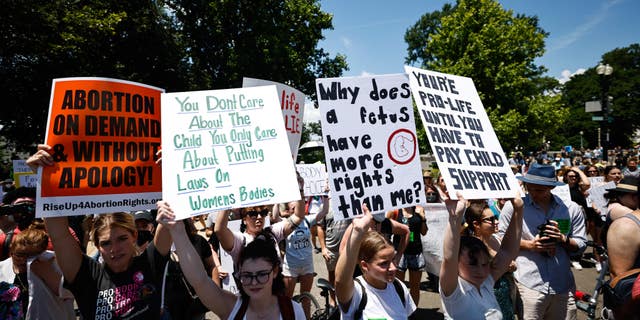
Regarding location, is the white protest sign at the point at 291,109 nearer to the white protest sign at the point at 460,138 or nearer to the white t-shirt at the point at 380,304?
the white protest sign at the point at 460,138

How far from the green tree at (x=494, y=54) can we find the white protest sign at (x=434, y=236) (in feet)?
69.2

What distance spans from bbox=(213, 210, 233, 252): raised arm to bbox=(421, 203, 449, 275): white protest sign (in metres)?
2.82

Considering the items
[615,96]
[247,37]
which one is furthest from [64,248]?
[615,96]

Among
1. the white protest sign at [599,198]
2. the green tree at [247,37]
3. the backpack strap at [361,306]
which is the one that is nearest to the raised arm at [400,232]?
the backpack strap at [361,306]

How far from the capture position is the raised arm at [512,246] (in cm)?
285

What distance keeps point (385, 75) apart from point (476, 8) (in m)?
27.8

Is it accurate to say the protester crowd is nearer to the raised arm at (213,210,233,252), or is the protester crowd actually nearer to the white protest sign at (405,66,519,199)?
the raised arm at (213,210,233,252)

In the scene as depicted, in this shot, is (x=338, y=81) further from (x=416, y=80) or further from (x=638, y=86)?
(x=638, y=86)

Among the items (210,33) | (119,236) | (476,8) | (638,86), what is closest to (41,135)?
(210,33)

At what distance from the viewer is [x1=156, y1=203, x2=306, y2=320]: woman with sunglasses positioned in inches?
88.6

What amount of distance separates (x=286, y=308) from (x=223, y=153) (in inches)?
45.8

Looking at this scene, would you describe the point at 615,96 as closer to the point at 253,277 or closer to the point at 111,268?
the point at 253,277

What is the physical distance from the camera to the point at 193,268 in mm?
2258

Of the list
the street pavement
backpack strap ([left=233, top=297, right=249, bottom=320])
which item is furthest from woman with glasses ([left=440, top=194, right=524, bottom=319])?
the street pavement
